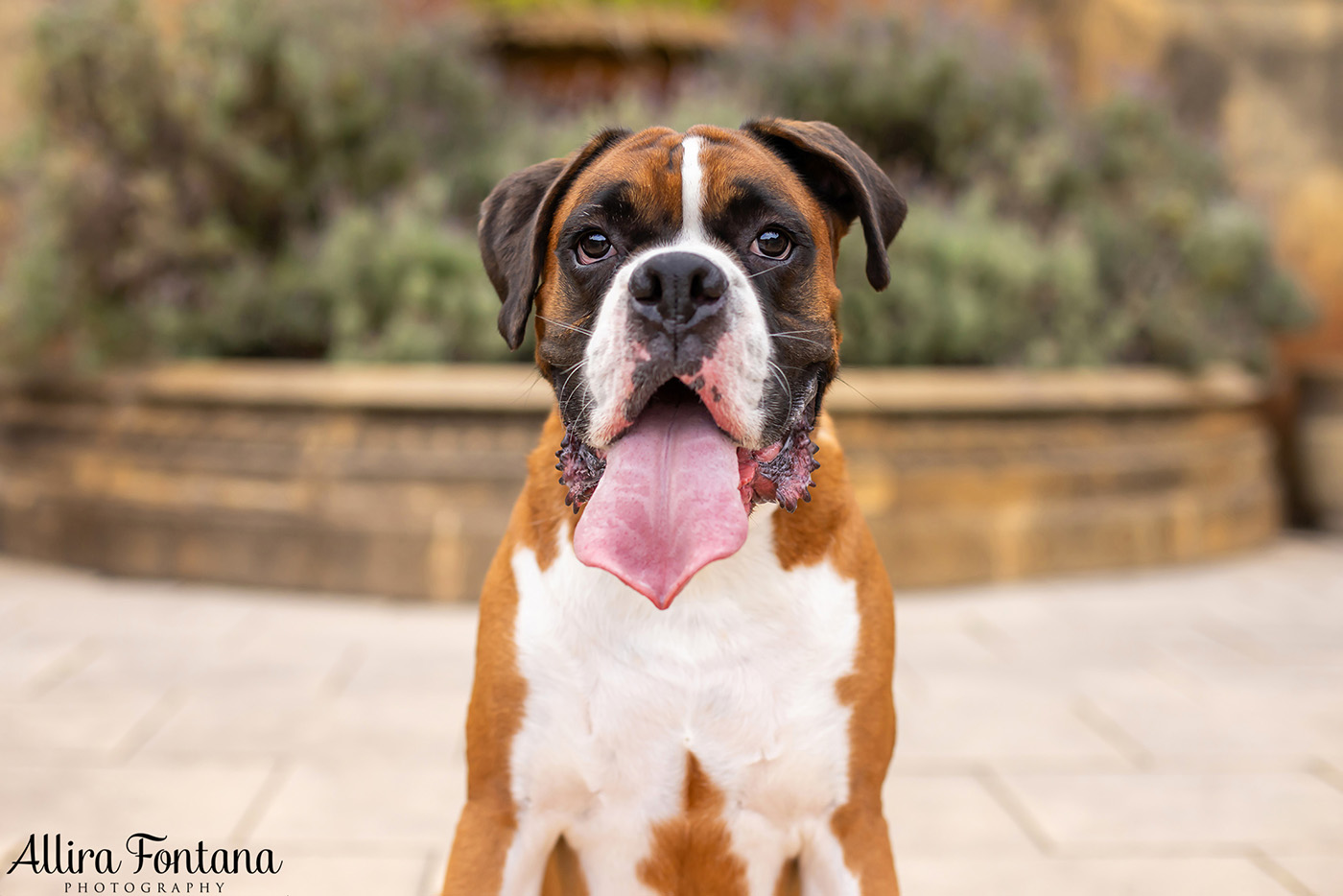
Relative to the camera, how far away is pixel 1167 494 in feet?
21.6

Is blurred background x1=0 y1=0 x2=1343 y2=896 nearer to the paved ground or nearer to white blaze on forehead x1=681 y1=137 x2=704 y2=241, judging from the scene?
the paved ground

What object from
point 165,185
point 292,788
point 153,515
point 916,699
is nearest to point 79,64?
point 165,185

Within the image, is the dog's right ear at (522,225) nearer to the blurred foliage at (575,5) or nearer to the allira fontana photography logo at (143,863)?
the allira fontana photography logo at (143,863)

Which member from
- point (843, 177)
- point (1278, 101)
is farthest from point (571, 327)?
point (1278, 101)

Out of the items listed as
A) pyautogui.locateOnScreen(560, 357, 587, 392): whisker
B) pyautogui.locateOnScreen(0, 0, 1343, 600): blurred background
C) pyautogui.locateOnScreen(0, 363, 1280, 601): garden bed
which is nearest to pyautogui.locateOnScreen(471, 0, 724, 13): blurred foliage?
pyautogui.locateOnScreen(0, 0, 1343, 600): blurred background

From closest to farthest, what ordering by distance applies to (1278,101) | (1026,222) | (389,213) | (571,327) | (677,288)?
(677,288) < (571,327) < (389,213) < (1026,222) < (1278,101)

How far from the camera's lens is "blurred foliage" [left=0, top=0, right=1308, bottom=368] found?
616 centimetres

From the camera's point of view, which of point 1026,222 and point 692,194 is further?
point 1026,222

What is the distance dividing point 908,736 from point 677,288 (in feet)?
8.35

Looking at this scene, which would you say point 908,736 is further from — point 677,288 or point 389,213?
point 389,213

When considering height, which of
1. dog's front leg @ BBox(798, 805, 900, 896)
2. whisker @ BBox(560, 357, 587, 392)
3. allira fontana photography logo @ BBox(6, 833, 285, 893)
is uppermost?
whisker @ BBox(560, 357, 587, 392)

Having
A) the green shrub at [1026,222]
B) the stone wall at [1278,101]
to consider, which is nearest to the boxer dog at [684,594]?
the green shrub at [1026,222]

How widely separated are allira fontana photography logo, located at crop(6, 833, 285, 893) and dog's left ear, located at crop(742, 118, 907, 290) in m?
2.18

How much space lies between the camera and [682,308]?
6.21ft
